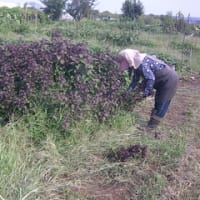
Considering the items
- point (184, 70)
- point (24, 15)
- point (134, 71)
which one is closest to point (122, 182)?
point (134, 71)

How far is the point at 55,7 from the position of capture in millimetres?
34219

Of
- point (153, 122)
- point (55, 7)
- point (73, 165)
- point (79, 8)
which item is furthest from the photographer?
point (79, 8)

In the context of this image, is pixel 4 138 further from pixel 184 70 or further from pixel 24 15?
pixel 24 15

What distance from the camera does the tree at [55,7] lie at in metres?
34.0

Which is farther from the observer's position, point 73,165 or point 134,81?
point 134,81

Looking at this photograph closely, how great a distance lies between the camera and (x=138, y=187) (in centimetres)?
371

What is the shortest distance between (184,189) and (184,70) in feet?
24.1

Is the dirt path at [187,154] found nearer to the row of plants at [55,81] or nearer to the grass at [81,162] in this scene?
the grass at [81,162]

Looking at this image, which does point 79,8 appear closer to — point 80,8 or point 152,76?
point 80,8

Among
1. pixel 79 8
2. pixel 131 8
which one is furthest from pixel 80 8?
pixel 131 8

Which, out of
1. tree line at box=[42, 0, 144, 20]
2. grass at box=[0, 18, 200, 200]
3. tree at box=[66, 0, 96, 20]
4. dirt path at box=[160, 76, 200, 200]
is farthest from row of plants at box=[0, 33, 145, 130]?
tree at box=[66, 0, 96, 20]

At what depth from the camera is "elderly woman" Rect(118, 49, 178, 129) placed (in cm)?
524

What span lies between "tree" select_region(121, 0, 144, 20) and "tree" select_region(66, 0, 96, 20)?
4.99 meters

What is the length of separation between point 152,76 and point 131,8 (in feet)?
84.3
